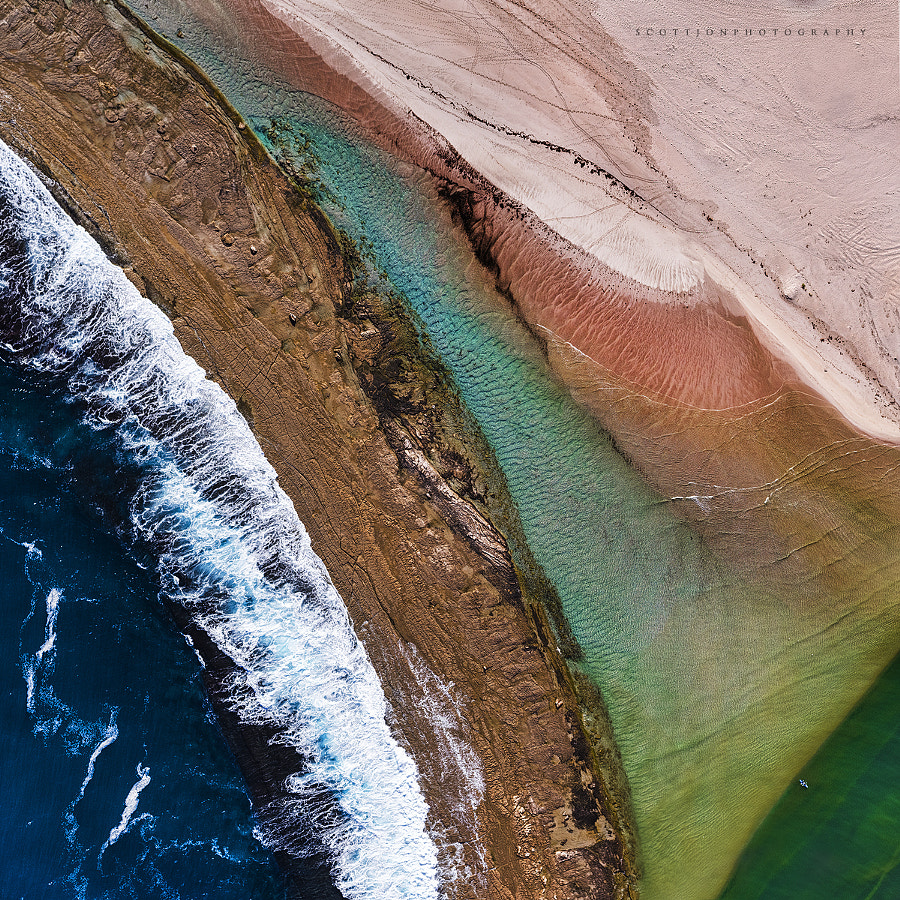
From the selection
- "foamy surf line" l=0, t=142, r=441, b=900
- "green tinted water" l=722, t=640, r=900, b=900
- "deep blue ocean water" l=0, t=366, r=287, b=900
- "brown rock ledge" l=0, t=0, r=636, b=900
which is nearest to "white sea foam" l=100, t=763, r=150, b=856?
"deep blue ocean water" l=0, t=366, r=287, b=900

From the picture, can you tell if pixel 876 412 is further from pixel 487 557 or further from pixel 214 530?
pixel 214 530

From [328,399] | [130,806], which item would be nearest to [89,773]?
[130,806]

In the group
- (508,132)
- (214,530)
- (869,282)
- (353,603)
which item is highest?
(508,132)

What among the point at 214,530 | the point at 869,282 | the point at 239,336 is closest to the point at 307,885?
the point at 214,530

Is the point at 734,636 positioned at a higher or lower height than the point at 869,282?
lower

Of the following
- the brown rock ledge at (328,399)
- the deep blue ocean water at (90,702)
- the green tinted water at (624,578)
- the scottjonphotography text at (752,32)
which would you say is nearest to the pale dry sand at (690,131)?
the scottjonphotography text at (752,32)

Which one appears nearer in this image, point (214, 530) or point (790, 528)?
point (214, 530)
